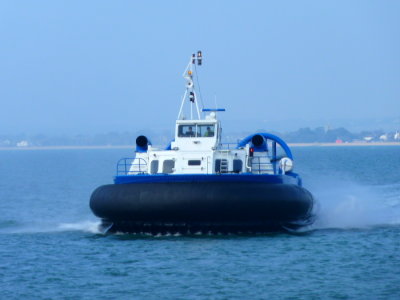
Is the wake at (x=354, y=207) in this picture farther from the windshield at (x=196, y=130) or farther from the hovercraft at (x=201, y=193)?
the windshield at (x=196, y=130)

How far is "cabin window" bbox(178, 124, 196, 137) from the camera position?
19.5 metres

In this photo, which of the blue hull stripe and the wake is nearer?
the blue hull stripe

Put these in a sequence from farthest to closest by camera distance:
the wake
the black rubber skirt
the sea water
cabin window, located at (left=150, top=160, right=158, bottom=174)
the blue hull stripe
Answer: the wake
cabin window, located at (left=150, top=160, right=158, bottom=174)
the blue hull stripe
the black rubber skirt
the sea water

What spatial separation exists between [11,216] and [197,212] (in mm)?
7940

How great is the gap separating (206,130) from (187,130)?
424 mm

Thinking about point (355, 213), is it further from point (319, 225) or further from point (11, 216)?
point (11, 216)

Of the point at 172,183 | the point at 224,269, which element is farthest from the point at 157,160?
the point at 224,269

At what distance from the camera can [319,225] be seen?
796 inches

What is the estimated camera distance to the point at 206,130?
64.0ft

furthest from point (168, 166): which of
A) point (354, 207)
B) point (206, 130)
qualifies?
point (354, 207)

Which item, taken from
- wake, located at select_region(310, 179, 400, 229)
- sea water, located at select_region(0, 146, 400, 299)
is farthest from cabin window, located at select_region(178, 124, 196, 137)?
wake, located at select_region(310, 179, 400, 229)

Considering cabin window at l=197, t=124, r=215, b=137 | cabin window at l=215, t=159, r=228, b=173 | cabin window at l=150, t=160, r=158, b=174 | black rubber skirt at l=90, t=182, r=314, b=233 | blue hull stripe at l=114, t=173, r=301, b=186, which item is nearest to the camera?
black rubber skirt at l=90, t=182, r=314, b=233

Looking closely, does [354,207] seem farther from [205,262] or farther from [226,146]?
[205,262]

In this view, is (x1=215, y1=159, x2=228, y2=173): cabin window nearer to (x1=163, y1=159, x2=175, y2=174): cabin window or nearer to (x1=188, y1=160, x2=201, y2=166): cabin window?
(x1=188, y1=160, x2=201, y2=166): cabin window
